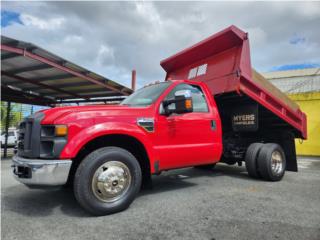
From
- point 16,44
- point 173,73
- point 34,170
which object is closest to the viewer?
point 34,170

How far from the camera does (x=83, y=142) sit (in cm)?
333

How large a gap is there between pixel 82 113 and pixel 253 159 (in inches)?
153

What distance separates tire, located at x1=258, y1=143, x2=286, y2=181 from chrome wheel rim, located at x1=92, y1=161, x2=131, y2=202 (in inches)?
126

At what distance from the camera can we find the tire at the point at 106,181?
10.6ft

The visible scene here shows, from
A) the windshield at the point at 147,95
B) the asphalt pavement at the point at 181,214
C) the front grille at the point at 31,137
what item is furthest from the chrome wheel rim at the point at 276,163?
the front grille at the point at 31,137

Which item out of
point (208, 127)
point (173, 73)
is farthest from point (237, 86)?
point (173, 73)

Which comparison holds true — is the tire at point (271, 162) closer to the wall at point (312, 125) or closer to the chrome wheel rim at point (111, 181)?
the chrome wheel rim at point (111, 181)

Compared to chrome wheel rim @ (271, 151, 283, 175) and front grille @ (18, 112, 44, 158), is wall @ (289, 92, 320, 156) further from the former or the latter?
front grille @ (18, 112, 44, 158)

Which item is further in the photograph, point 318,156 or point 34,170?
point 318,156

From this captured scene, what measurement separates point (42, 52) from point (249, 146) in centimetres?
673

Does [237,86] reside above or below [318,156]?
above

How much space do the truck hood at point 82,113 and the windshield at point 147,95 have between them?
533mm

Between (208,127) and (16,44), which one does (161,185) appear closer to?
(208,127)

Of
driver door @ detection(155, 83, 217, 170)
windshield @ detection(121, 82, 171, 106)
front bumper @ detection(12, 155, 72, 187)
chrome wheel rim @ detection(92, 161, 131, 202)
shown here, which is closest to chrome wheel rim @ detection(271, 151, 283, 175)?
driver door @ detection(155, 83, 217, 170)
